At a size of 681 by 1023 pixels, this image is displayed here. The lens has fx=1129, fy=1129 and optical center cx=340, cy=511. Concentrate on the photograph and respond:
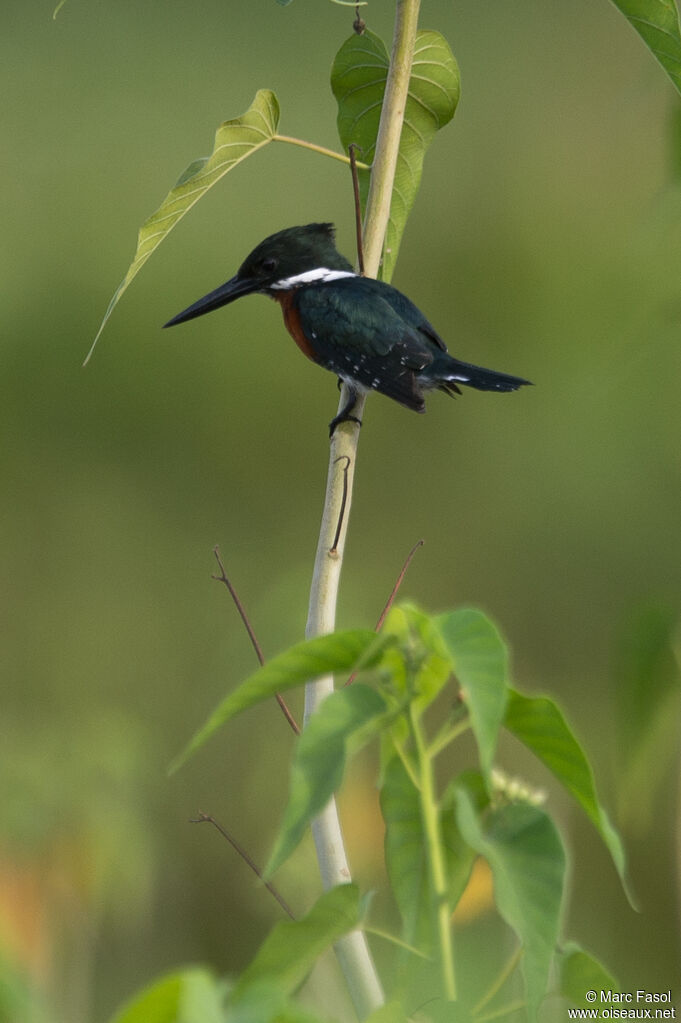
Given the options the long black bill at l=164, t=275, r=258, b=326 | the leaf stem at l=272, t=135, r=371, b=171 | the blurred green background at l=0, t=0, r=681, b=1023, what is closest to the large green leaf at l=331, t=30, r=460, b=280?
the leaf stem at l=272, t=135, r=371, b=171

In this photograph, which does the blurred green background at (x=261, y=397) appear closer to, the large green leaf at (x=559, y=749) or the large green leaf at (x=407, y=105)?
the large green leaf at (x=407, y=105)

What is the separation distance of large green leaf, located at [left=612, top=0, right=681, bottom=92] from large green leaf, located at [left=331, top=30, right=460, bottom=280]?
131 mm

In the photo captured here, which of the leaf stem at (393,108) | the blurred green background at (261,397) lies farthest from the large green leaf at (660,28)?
the blurred green background at (261,397)

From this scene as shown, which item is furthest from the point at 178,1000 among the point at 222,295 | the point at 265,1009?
the point at 222,295

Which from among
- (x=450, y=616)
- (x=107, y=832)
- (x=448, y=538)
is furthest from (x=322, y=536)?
(x=448, y=538)

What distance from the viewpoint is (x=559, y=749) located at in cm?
25

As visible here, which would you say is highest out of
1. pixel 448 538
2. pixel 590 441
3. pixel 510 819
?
pixel 510 819

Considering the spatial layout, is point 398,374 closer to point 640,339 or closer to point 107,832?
point 640,339

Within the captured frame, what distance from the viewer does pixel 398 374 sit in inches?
35.0

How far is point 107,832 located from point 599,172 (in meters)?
1.76

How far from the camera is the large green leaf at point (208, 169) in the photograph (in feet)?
1.50

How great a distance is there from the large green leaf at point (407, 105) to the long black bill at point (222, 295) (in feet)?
0.59

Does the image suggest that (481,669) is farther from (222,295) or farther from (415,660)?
(222,295)

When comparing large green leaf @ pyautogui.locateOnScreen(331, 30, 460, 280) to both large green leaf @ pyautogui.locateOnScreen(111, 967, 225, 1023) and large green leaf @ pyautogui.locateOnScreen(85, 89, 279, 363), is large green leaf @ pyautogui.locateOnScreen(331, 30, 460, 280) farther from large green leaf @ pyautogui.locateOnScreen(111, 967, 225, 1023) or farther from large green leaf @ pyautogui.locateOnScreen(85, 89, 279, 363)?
large green leaf @ pyautogui.locateOnScreen(111, 967, 225, 1023)
